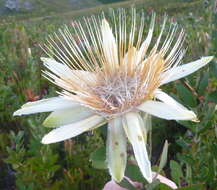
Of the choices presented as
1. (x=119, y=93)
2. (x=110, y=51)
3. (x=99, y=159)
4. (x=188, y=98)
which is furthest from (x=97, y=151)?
(x=188, y=98)

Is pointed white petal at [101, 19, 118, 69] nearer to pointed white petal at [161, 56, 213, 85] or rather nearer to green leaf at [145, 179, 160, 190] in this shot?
pointed white petal at [161, 56, 213, 85]

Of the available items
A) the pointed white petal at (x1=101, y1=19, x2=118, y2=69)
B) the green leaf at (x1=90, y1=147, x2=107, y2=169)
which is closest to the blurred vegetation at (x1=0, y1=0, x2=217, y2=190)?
the green leaf at (x1=90, y1=147, x2=107, y2=169)

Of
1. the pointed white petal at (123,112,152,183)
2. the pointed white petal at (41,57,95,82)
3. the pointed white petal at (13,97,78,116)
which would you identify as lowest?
the pointed white petal at (123,112,152,183)

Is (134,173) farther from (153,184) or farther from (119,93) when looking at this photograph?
(119,93)

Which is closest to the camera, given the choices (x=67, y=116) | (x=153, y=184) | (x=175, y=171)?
(x=153, y=184)

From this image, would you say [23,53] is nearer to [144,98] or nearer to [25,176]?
[25,176]

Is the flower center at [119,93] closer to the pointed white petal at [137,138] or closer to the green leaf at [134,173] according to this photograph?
the pointed white petal at [137,138]
